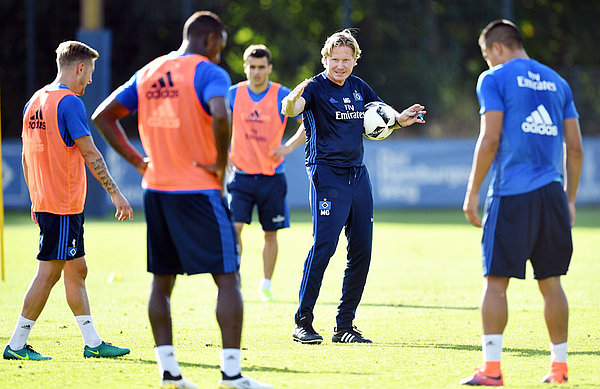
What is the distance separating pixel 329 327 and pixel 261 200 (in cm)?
256

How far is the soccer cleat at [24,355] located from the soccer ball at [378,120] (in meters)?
3.01

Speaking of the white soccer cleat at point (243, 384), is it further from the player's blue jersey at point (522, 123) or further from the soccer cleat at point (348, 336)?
the soccer cleat at point (348, 336)

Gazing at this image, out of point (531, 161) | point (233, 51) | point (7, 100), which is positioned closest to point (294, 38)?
point (233, 51)

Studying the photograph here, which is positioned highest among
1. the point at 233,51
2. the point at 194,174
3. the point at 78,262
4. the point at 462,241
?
the point at 233,51

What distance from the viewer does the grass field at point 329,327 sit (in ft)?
18.7

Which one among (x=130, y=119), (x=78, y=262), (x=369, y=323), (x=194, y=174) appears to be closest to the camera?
(x=194, y=174)

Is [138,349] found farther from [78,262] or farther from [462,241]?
[462,241]

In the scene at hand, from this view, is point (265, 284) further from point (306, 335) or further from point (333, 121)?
point (333, 121)

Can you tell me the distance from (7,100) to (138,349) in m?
22.5

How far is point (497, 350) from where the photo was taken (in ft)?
17.5

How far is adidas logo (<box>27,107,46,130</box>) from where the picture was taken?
6387 mm

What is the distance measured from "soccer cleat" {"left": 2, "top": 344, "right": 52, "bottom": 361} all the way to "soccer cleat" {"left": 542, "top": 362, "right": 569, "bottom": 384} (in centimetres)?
340

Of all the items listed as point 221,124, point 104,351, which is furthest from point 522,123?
point 104,351

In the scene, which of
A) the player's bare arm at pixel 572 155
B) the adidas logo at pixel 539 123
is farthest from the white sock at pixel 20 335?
the player's bare arm at pixel 572 155
